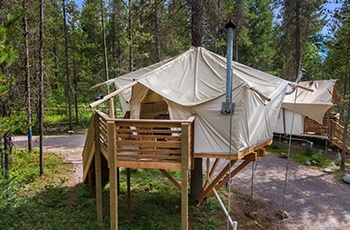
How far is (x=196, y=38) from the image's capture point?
23.1ft

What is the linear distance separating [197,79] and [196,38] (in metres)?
2.15

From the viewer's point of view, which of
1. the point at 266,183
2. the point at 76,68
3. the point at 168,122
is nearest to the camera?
the point at 168,122

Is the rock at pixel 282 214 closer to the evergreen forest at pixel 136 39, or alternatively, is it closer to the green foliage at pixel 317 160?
Answer: the evergreen forest at pixel 136 39

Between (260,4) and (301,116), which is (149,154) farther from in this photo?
(260,4)

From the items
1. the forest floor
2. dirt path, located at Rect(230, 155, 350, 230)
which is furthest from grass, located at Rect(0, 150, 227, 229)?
dirt path, located at Rect(230, 155, 350, 230)

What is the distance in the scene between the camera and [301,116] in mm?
15039

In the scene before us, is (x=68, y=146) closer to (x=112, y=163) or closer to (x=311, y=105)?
(x=112, y=163)

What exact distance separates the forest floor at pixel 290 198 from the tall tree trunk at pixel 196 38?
4.12 feet

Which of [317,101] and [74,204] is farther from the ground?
[317,101]

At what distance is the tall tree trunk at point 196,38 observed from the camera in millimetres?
6914

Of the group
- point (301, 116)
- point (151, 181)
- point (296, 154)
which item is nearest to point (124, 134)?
point (151, 181)

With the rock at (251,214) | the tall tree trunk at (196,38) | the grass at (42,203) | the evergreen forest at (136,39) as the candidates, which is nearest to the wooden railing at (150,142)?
the evergreen forest at (136,39)

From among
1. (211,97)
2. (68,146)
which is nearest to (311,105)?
(211,97)

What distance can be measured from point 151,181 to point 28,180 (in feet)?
14.6
